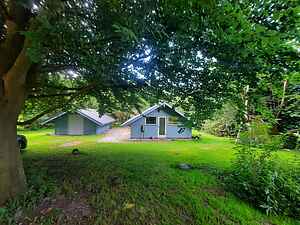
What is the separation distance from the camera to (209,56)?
3.45 metres

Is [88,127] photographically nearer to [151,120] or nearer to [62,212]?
[151,120]

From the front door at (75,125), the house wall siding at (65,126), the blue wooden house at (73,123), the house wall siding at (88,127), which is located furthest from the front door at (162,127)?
the front door at (75,125)

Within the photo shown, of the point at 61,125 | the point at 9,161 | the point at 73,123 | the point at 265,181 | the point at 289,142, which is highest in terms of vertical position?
the point at 73,123

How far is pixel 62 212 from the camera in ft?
14.4

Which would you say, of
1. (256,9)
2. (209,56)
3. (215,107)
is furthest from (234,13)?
(215,107)

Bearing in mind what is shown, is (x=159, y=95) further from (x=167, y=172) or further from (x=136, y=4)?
(x=167, y=172)

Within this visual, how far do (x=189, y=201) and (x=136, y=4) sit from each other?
14.3ft

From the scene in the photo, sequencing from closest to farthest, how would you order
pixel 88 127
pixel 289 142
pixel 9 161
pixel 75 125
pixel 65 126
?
pixel 9 161 → pixel 289 142 → pixel 65 126 → pixel 75 125 → pixel 88 127

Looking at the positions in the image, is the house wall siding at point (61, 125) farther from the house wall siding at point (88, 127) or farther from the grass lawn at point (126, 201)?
the grass lawn at point (126, 201)

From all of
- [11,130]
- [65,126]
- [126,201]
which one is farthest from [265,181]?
[65,126]

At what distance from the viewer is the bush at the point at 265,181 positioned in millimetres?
5078

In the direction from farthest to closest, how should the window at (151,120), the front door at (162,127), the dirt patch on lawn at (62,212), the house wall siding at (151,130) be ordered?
the front door at (162,127), the window at (151,120), the house wall siding at (151,130), the dirt patch on lawn at (62,212)

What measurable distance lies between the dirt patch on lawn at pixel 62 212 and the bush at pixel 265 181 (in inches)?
150

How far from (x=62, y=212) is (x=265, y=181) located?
15.5 ft
